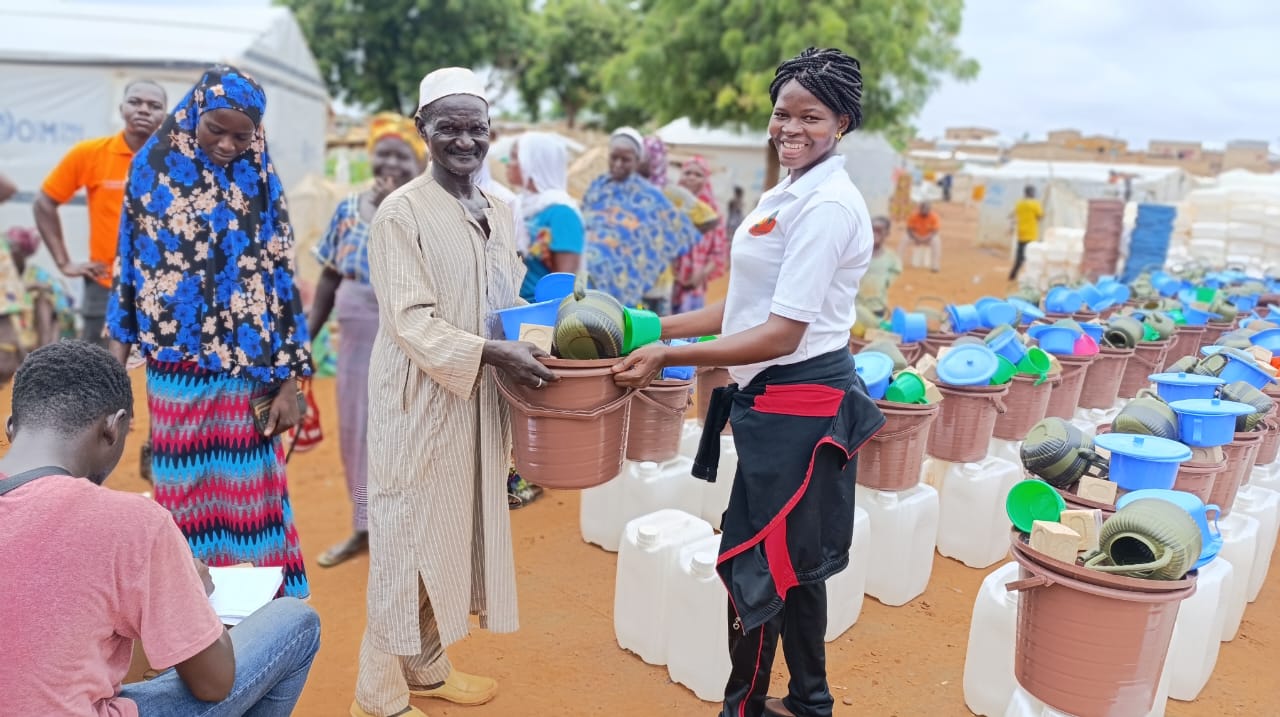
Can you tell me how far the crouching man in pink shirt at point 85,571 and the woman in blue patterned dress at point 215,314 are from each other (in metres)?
1.09

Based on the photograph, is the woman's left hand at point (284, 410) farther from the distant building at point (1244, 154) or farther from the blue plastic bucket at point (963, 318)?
the distant building at point (1244, 154)

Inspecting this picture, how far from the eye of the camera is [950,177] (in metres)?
33.0

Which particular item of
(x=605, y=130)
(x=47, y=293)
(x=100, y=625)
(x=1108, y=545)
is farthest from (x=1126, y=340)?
(x=605, y=130)

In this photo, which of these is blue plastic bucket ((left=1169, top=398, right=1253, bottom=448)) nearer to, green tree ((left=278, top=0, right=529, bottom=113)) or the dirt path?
the dirt path

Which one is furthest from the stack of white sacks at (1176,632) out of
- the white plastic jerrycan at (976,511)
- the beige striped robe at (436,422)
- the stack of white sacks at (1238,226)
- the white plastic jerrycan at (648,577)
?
the stack of white sacks at (1238,226)

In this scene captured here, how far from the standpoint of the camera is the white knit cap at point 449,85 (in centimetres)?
228

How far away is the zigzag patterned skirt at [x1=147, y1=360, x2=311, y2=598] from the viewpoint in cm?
273

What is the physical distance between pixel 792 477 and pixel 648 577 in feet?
3.61

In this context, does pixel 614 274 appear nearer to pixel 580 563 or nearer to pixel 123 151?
pixel 580 563

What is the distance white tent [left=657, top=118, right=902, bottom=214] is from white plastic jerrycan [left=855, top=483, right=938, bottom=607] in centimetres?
1533

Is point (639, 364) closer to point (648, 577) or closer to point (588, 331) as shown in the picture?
point (588, 331)

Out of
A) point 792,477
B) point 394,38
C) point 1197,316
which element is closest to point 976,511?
point 792,477

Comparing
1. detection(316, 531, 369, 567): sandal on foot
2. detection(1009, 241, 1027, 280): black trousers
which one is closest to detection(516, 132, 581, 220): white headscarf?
detection(316, 531, 369, 567): sandal on foot

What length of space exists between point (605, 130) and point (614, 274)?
914 inches
